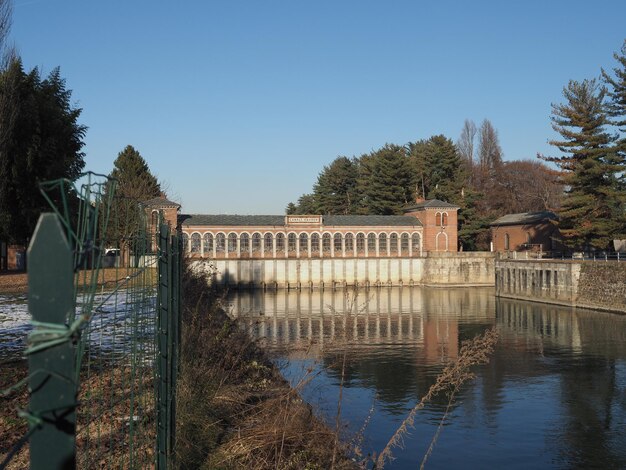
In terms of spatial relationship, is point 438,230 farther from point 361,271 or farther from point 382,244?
point 361,271

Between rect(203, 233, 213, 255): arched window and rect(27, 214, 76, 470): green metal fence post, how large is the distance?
187 feet

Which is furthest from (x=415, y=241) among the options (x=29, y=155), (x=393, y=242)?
(x=29, y=155)

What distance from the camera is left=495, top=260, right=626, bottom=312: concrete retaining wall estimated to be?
35906 mm

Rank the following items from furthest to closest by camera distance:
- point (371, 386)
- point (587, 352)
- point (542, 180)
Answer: point (542, 180), point (587, 352), point (371, 386)

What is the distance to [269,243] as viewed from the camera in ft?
197

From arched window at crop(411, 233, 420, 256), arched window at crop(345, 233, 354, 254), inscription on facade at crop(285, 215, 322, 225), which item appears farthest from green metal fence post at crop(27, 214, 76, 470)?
arched window at crop(411, 233, 420, 256)

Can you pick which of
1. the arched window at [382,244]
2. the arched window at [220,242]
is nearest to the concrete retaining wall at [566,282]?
the arched window at [382,244]

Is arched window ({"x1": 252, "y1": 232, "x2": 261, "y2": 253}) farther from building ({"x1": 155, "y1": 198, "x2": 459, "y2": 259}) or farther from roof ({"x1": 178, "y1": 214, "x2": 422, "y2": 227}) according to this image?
roof ({"x1": 178, "y1": 214, "x2": 422, "y2": 227})

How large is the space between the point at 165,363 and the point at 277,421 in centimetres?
251

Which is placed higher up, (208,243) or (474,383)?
(208,243)

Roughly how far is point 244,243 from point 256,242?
1.17 metres

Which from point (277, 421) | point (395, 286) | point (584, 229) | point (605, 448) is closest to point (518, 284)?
point (584, 229)

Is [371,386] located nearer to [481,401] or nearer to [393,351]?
[481,401]

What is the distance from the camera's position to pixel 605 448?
12867 millimetres
